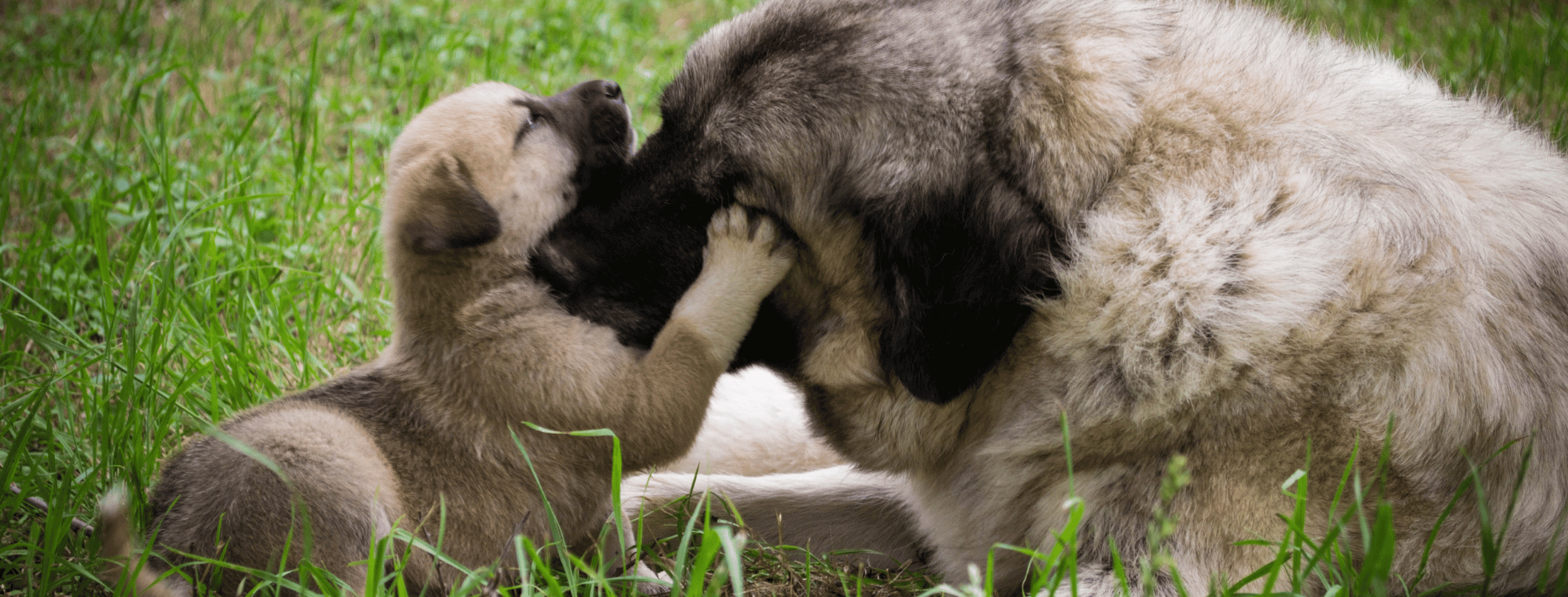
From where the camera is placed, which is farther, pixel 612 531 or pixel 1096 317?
pixel 612 531

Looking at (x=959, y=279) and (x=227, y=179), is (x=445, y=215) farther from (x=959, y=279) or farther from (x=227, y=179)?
(x=227, y=179)

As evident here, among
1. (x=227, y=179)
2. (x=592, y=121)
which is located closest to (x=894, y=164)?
(x=592, y=121)

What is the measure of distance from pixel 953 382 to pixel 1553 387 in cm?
108

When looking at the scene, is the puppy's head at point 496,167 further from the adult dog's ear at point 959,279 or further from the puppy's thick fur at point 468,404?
the adult dog's ear at point 959,279

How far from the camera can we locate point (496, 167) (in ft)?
7.91

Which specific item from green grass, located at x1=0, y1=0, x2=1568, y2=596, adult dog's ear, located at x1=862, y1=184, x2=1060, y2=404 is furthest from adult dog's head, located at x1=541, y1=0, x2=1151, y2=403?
green grass, located at x1=0, y1=0, x2=1568, y2=596

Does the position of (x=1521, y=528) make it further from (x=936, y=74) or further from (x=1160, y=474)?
(x=936, y=74)

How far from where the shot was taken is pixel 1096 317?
187 centimetres

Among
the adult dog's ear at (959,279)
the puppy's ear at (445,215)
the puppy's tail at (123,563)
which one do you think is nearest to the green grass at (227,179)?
the puppy's tail at (123,563)

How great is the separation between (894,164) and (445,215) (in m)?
1.01

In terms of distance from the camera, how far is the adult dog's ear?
188cm

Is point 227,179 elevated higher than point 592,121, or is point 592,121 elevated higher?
point 592,121

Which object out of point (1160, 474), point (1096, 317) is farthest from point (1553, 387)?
point (1096, 317)

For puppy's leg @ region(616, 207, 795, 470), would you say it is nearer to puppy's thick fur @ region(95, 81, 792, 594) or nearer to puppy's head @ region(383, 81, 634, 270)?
puppy's thick fur @ region(95, 81, 792, 594)
